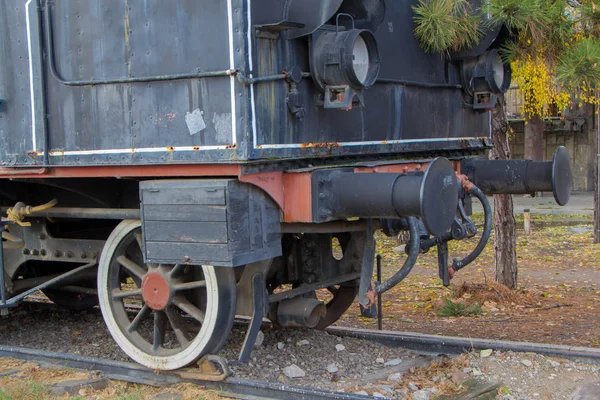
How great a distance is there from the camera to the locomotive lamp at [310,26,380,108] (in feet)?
16.7

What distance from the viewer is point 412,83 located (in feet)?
20.9

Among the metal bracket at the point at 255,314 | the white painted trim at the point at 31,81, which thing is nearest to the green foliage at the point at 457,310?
the metal bracket at the point at 255,314

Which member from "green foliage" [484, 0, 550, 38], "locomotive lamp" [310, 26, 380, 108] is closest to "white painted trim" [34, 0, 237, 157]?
"locomotive lamp" [310, 26, 380, 108]

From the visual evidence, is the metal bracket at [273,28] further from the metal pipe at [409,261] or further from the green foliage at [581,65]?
the green foliage at [581,65]

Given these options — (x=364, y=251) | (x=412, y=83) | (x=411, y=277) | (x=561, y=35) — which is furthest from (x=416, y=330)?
(x=411, y=277)

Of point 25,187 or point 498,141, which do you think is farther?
point 498,141

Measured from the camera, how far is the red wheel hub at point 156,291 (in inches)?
213

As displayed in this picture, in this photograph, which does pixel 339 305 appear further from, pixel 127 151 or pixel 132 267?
pixel 127 151

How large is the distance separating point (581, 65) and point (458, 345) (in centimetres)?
248

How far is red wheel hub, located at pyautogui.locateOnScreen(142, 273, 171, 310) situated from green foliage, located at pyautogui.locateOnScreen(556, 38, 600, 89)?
366cm

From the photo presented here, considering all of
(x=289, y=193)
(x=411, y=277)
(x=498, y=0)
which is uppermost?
(x=498, y=0)

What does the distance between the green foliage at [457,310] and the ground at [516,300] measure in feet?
0.23

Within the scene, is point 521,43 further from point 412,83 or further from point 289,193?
point 289,193

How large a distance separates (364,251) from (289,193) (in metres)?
0.96
